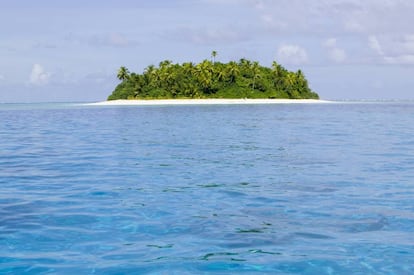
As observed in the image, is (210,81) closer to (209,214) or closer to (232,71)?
(232,71)

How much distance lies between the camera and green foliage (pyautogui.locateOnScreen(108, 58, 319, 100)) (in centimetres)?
12556

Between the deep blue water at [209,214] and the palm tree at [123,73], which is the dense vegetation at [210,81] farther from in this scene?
the deep blue water at [209,214]

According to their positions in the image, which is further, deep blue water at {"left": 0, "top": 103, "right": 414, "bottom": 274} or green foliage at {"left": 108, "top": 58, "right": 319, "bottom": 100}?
green foliage at {"left": 108, "top": 58, "right": 319, "bottom": 100}

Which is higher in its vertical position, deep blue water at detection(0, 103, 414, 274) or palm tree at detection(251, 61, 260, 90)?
palm tree at detection(251, 61, 260, 90)

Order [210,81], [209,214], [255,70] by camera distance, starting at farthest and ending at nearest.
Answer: [255,70] → [210,81] → [209,214]

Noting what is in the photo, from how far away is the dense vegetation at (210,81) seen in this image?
126 m

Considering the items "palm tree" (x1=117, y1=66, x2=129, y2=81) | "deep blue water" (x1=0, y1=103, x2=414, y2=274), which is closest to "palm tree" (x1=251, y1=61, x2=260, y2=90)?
"palm tree" (x1=117, y1=66, x2=129, y2=81)

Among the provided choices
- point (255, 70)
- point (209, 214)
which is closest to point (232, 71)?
point (255, 70)

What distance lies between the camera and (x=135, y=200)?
11.2 metres

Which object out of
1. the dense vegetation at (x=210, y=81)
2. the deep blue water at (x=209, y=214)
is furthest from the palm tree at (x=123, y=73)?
the deep blue water at (x=209, y=214)

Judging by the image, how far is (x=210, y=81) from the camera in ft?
401

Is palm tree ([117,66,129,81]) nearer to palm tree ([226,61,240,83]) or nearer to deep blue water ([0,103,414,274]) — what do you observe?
palm tree ([226,61,240,83])

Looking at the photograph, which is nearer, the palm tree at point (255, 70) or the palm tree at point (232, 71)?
the palm tree at point (232, 71)

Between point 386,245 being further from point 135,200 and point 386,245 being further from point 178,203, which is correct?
point 135,200
